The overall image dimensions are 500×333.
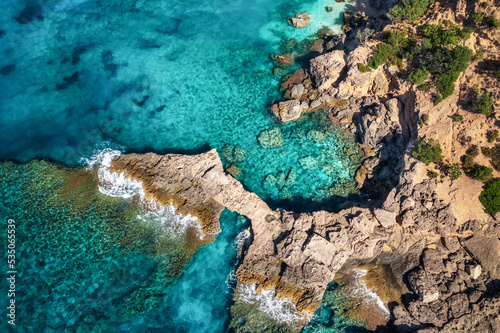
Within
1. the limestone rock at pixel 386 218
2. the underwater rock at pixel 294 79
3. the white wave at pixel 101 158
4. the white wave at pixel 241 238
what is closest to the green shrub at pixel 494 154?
the limestone rock at pixel 386 218

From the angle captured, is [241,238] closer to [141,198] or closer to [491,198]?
[141,198]

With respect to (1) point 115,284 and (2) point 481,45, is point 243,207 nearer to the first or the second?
(1) point 115,284

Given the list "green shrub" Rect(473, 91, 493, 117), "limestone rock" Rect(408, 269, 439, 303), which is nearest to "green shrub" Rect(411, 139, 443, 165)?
"green shrub" Rect(473, 91, 493, 117)

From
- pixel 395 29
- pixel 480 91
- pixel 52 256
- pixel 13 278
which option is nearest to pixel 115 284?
pixel 52 256

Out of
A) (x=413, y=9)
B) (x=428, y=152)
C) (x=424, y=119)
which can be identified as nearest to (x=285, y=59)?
(x=413, y=9)

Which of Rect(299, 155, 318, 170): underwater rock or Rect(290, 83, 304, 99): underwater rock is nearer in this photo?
Rect(299, 155, 318, 170): underwater rock

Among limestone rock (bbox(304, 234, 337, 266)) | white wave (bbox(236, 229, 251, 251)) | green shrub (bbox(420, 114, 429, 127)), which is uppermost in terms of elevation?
green shrub (bbox(420, 114, 429, 127))

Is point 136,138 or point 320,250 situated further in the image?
point 136,138

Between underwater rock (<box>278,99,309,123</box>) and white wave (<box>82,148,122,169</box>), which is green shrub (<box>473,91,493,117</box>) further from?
white wave (<box>82,148,122,169</box>)
